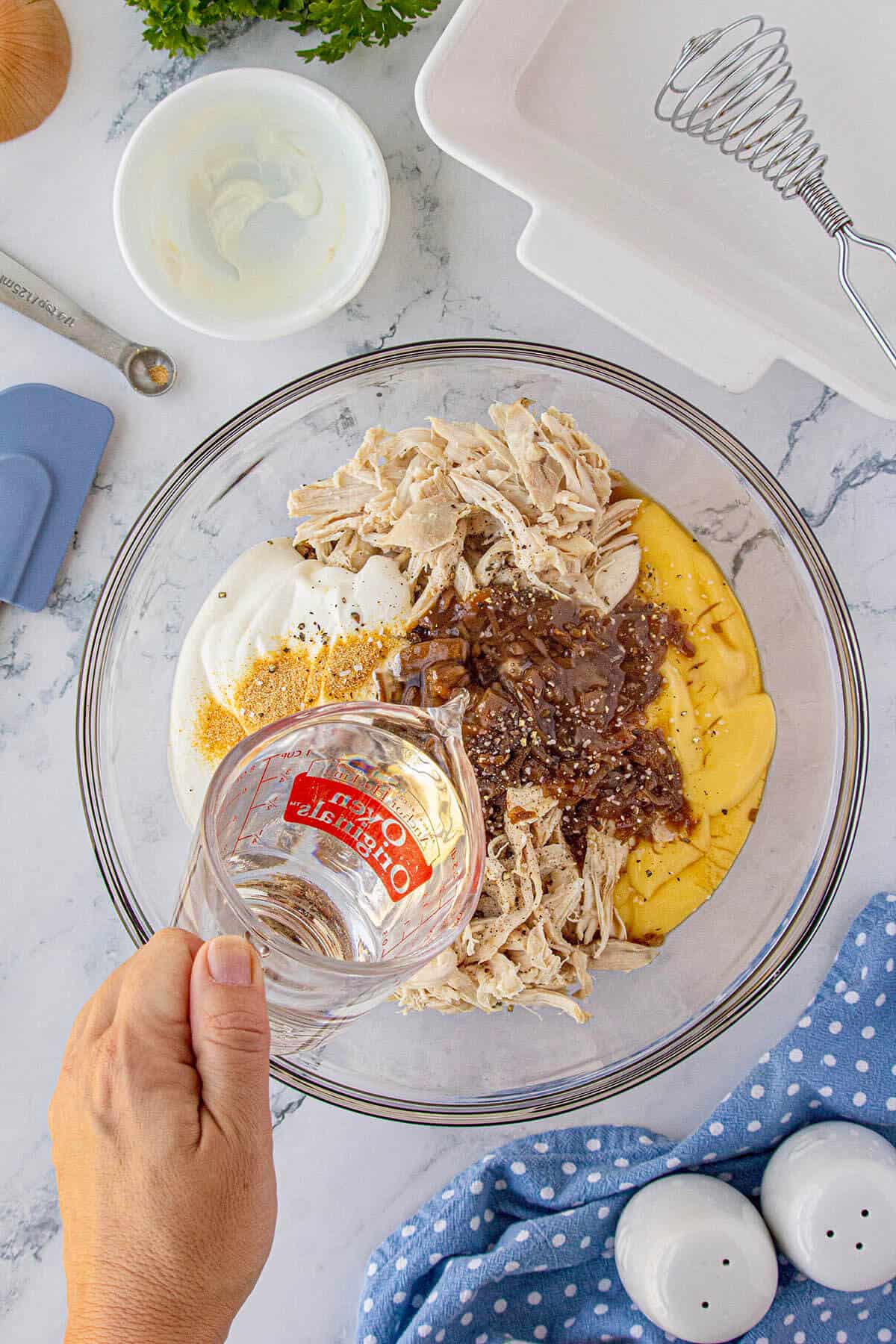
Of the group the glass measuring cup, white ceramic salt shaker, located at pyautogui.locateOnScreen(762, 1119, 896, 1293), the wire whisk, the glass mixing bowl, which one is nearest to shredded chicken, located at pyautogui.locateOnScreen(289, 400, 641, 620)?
the glass mixing bowl

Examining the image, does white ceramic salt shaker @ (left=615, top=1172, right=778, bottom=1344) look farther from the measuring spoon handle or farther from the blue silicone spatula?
the measuring spoon handle

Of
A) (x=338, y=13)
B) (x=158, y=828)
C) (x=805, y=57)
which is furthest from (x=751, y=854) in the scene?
(x=338, y=13)

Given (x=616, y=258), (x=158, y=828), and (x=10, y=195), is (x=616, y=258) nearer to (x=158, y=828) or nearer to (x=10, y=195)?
(x=10, y=195)

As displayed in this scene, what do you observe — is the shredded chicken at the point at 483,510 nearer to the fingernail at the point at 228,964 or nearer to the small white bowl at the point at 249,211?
the small white bowl at the point at 249,211

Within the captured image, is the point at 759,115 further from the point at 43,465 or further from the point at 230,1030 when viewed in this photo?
the point at 230,1030

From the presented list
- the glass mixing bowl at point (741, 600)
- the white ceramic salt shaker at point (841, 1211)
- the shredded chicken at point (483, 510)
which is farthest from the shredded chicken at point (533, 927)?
the white ceramic salt shaker at point (841, 1211)
